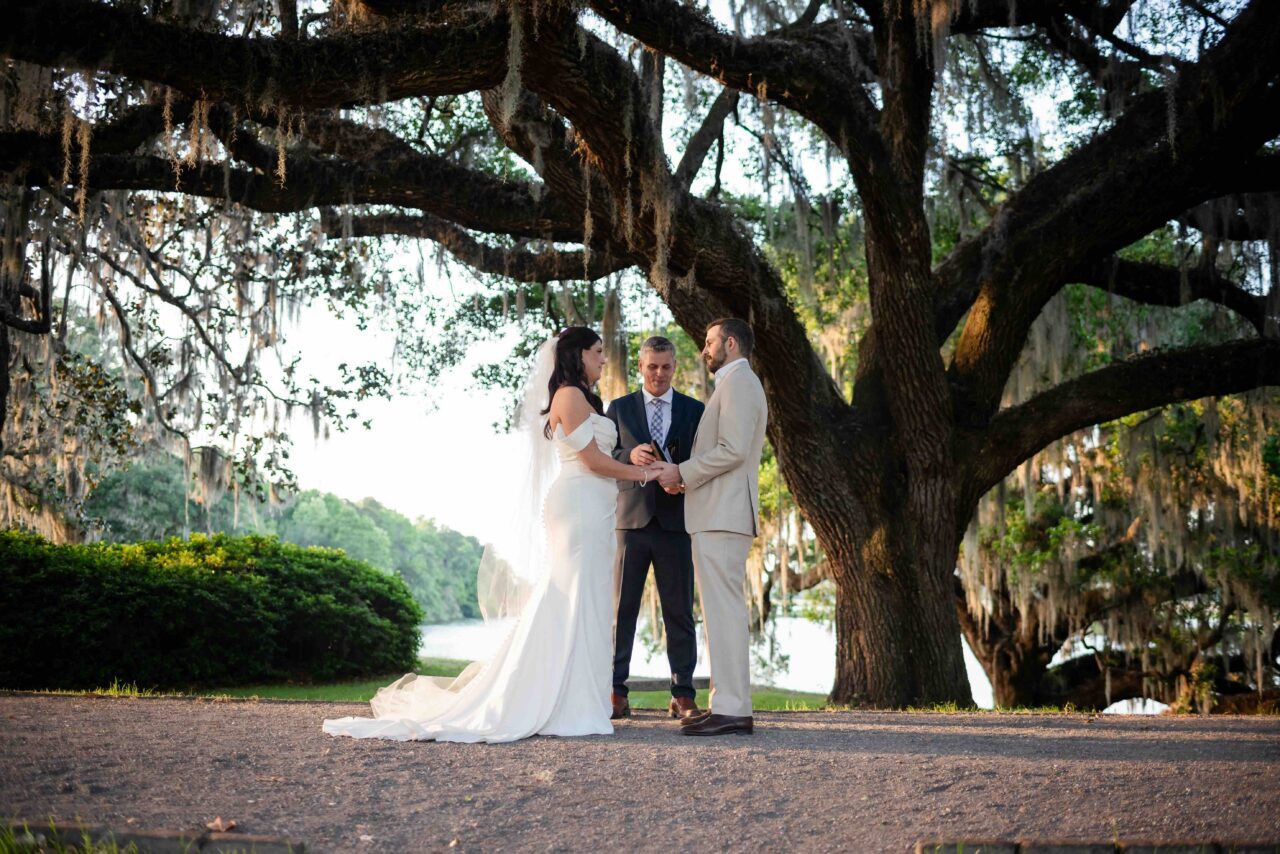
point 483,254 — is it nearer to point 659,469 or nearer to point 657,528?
point 657,528

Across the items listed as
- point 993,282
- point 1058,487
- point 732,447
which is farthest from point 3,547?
point 1058,487

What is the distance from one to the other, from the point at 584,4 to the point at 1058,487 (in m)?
9.02

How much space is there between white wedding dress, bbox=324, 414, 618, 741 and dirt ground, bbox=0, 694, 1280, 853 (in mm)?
214

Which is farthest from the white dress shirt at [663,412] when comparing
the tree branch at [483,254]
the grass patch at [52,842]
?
the grass patch at [52,842]

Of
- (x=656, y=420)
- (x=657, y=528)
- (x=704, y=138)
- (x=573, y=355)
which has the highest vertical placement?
(x=704, y=138)

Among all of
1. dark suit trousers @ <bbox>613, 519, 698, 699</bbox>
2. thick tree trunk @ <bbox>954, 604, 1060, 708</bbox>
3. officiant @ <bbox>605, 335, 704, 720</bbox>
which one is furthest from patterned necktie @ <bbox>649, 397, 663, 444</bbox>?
thick tree trunk @ <bbox>954, 604, 1060, 708</bbox>

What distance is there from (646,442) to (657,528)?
474mm

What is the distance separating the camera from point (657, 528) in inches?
226

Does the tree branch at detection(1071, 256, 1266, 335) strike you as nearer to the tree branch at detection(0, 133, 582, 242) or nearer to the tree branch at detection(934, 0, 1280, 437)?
the tree branch at detection(934, 0, 1280, 437)

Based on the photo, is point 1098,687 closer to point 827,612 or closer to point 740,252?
point 827,612

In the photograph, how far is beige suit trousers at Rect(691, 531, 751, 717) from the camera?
498 centimetres

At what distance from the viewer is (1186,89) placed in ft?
23.0

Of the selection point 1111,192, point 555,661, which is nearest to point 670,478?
point 555,661

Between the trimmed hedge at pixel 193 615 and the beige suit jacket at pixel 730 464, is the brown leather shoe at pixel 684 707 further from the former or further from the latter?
the trimmed hedge at pixel 193 615
